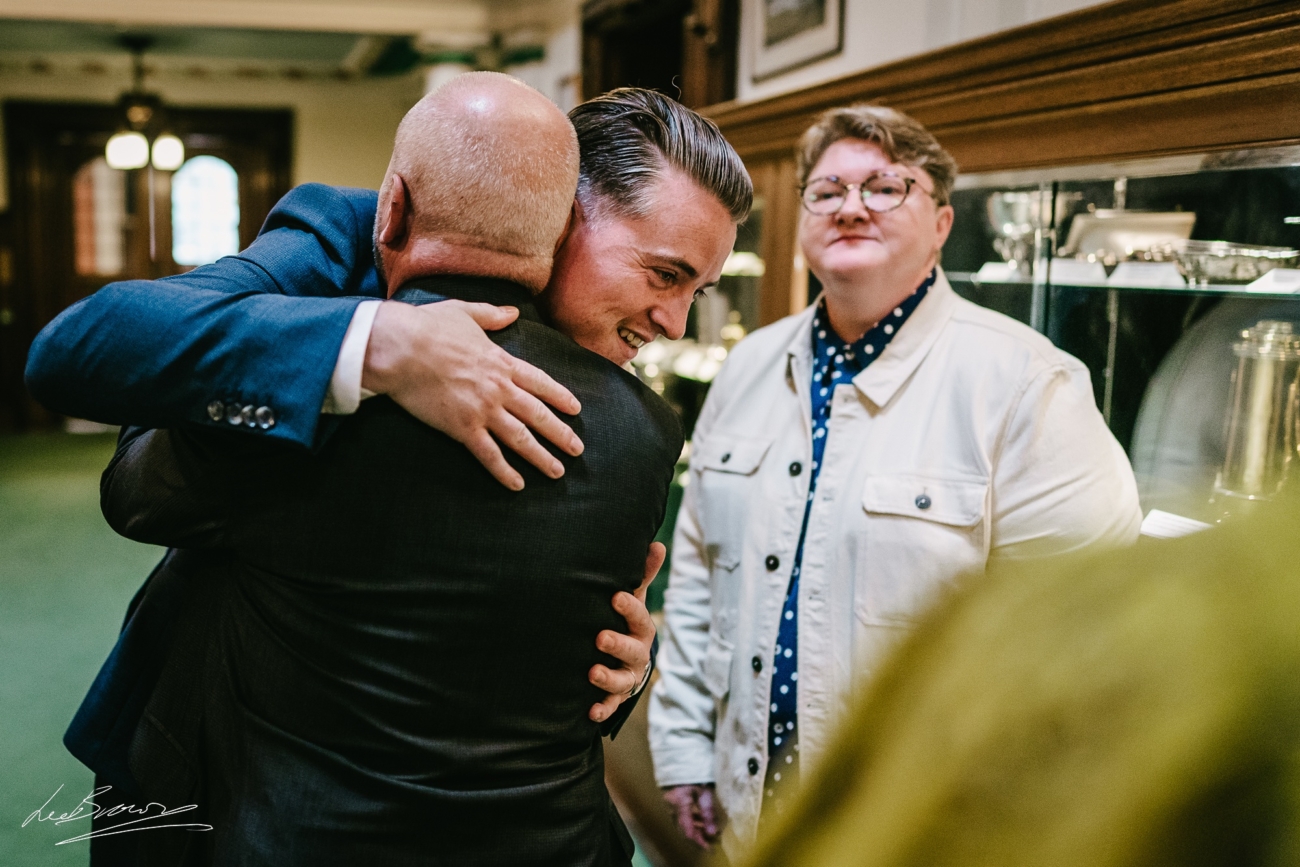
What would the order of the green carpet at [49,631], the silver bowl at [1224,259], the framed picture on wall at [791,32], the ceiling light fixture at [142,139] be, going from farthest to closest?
the ceiling light fixture at [142,139] < the framed picture on wall at [791,32] < the green carpet at [49,631] < the silver bowl at [1224,259]

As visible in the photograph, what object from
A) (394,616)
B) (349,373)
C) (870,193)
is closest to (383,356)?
(349,373)

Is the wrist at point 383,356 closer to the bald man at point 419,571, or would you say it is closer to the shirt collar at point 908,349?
the bald man at point 419,571

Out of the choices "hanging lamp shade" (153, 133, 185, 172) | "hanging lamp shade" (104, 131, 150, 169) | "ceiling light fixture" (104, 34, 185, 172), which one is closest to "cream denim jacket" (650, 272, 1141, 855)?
"ceiling light fixture" (104, 34, 185, 172)

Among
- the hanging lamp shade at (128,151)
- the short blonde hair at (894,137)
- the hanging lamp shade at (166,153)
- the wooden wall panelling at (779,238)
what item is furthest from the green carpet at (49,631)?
the hanging lamp shade at (166,153)

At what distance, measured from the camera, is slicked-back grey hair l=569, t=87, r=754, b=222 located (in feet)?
3.50

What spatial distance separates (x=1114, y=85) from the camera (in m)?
1.71

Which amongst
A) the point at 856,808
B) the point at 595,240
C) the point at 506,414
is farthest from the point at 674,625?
the point at 856,808

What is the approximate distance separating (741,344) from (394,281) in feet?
3.66

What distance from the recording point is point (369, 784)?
84 centimetres

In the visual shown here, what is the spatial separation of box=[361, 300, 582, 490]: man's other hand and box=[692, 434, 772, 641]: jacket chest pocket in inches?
36.4

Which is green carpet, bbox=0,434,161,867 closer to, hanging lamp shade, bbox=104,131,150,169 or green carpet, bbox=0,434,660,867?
green carpet, bbox=0,434,660,867

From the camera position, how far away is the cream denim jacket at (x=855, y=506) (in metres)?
1.45

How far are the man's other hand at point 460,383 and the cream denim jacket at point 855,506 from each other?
73cm

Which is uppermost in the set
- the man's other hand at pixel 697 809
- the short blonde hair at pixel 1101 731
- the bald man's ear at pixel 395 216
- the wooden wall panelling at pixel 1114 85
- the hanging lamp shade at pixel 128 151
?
the hanging lamp shade at pixel 128 151
